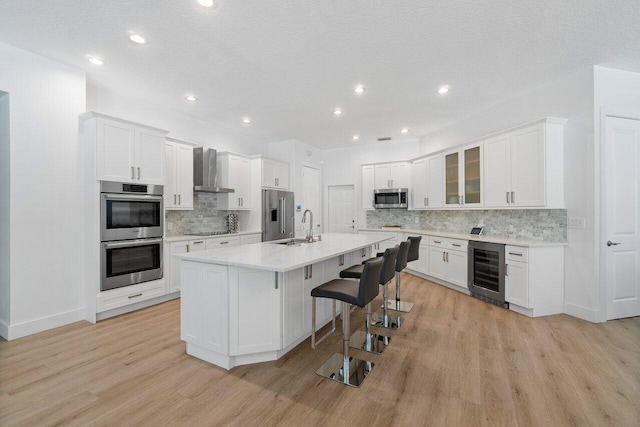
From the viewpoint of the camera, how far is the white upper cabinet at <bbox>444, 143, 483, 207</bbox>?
4.42 meters

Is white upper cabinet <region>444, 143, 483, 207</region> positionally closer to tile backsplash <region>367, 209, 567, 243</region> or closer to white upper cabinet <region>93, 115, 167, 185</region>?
tile backsplash <region>367, 209, 567, 243</region>

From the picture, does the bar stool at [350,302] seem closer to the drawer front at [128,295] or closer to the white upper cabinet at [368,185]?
the drawer front at [128,295]

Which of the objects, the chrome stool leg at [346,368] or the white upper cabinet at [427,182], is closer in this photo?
the chrome stool leg at [346,368]

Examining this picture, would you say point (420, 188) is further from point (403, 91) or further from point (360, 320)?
point (360, 320)

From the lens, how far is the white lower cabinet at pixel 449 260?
443 cm

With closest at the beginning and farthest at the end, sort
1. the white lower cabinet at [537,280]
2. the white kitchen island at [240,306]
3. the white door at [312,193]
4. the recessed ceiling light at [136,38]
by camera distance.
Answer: the white kitchen island at [240,306]
the recessed ceiling light at [136,38]
the white lower cabinet at [537,280]
the white door at [312,193]

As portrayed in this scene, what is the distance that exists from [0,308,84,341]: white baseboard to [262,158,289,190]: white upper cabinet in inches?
134

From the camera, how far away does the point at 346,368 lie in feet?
7.57

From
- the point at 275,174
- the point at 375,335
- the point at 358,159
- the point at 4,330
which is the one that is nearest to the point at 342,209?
the point at 358,159

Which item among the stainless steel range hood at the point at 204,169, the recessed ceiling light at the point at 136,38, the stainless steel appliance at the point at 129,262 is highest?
the recessed ceiling light at the point at 136,38

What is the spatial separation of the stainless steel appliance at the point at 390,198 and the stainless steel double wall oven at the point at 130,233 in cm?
424

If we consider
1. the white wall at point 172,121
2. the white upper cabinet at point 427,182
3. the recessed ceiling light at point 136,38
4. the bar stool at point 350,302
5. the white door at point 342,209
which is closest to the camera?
the bar stool at point 350,302

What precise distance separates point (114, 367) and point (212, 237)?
2.44 meters

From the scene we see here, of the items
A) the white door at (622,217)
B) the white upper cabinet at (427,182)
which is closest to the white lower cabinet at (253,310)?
the white door at (622,217)
